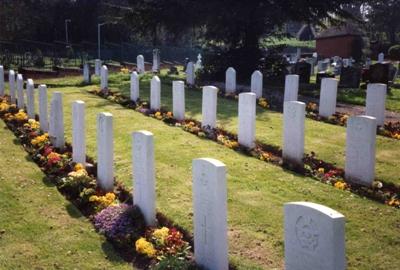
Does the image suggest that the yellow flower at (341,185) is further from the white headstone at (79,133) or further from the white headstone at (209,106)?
the white headstone at (209,106)

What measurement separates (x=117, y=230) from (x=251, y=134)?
16.9ft

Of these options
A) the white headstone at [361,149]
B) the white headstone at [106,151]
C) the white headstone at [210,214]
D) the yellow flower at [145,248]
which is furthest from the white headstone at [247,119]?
the white headstone at [210,214]

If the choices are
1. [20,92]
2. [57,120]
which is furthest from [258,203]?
[20,92]

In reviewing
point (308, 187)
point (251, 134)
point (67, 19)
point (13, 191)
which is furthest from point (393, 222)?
point (67, 19)

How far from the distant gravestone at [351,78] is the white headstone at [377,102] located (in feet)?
28.1

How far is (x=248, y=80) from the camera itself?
24625mm

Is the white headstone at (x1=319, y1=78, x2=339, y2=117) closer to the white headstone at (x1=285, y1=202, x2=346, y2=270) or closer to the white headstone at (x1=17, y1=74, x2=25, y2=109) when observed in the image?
the white headstone at (x1=17, y1=74, x2=25, y2=109)

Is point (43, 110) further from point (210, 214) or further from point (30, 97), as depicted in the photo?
point (210, 214)

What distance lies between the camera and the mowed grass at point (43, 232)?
6.17 m

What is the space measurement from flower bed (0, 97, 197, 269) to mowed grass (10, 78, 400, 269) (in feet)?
1.59

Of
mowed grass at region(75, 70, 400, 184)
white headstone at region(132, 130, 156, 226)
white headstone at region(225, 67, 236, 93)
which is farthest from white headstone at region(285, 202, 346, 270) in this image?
white headstone at region(225, 67, 236, 93)

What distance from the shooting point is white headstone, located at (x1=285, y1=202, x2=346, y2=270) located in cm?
408

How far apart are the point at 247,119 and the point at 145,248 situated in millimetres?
5609

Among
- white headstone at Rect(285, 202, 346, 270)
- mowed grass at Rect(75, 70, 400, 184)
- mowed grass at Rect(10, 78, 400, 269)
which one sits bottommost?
mowed grass at Rect(10, 78, 400, 269)
